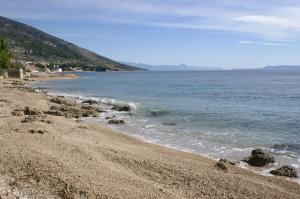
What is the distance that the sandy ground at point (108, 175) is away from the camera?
13.2m

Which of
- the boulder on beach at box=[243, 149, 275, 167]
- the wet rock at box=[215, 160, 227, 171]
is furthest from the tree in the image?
the wet rock at box=[215, 160, 227, 171]

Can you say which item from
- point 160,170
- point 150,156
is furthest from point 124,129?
point 160,170

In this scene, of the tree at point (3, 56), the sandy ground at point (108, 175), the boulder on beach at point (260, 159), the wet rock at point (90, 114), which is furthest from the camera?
the tree at point (3, 56)

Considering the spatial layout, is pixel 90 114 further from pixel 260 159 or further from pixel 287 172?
pixel 287 172

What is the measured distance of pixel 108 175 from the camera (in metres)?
14.6

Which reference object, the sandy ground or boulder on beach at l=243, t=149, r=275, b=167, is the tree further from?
boulder on beach at l=243, t=149, r=275, b=167

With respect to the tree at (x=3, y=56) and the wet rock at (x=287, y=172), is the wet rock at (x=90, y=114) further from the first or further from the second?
the tree at (x=3, y=56)

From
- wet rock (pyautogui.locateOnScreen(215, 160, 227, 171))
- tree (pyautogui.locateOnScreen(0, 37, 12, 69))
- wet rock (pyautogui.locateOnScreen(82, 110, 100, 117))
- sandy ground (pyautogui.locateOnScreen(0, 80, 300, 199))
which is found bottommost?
wet rock (pyautogui.locateOnScreen(82, 110, 100, 117))

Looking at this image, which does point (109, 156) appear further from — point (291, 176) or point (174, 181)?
point (291, 176)

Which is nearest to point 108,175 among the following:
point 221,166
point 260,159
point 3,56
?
point 221,166

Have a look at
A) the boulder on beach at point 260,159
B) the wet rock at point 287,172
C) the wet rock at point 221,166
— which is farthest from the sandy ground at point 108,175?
the boulder on beach at point 260,159

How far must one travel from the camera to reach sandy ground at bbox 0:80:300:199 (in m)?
13.2

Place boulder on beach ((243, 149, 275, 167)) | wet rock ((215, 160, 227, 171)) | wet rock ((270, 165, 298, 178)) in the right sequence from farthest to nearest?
1. boulder on beach ((243, 149, 275, 167))
2. wet rock ((215, 160, 227, 171))
3. wet rock ((270, 165, 298, 178))

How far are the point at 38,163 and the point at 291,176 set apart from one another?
1066cm
